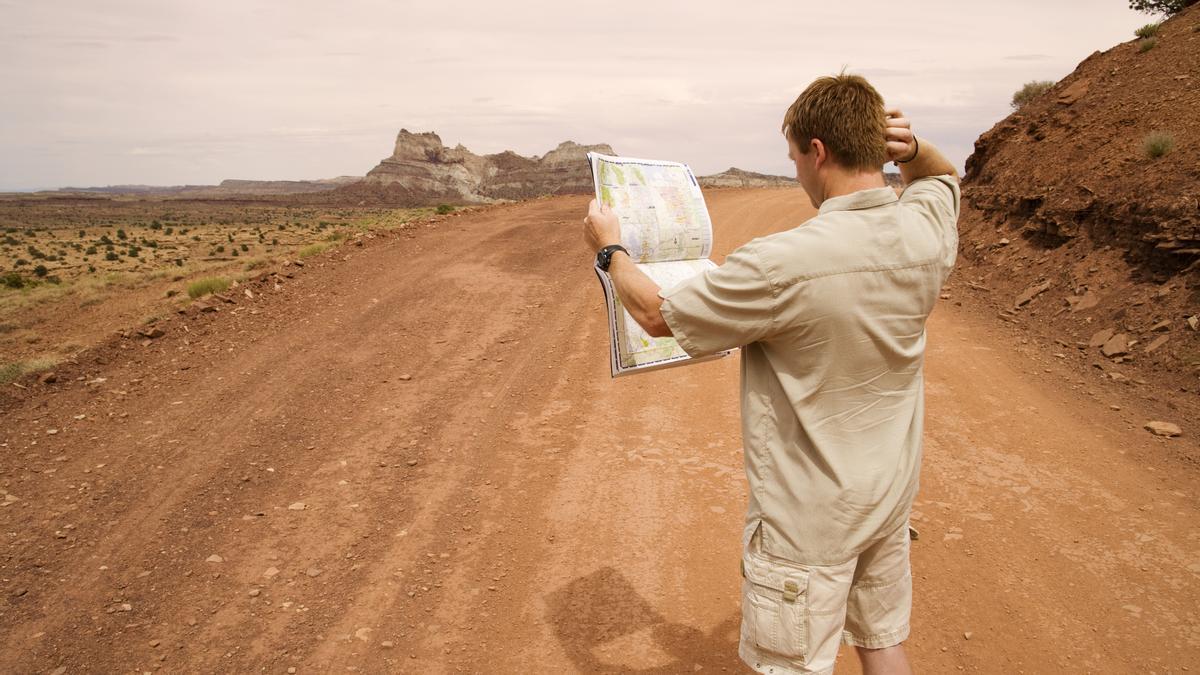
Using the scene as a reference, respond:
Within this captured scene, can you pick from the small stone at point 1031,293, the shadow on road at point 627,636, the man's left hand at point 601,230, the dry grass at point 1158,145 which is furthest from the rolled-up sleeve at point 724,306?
the dry grass at point 1158,145

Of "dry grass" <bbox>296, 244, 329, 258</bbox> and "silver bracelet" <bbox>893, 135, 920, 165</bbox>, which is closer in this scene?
"silver bracelet" <bbox>893, 135, 920, 165</bbox>

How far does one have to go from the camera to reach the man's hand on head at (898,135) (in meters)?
2.32

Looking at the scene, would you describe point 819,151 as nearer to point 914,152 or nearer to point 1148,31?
point 914,152

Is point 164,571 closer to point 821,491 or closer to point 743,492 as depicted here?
point 743,492

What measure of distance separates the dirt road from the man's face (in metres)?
2.34

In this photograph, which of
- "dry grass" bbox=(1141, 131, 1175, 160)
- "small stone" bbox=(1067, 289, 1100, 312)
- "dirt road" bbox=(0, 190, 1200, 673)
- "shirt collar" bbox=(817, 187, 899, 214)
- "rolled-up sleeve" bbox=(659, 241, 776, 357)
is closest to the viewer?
"rolled-up sleeve" bbox=(659, 241, 776, 357)

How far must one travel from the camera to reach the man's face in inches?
85.4

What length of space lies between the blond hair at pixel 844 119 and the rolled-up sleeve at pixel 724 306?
0.40m

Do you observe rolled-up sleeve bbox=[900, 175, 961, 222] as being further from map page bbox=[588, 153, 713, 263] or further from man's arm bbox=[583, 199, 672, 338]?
map page bbox=[588, 153, 713, 263]

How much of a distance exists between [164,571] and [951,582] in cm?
434

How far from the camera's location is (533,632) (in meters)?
3.83

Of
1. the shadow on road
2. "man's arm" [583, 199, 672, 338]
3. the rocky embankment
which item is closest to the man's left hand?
"man's arm" [583, 199, 672, 338]

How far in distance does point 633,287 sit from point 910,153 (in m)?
0.99

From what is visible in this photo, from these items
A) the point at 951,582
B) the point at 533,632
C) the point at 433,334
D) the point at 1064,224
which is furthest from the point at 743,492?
the point at 1064,224
